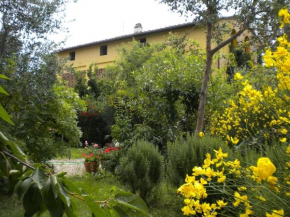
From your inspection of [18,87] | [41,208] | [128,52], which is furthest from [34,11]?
[128,52]

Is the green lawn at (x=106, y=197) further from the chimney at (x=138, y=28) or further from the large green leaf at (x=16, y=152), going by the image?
the chimney at (x=138, y=28)

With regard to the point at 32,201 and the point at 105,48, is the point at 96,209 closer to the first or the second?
the point at 32,201

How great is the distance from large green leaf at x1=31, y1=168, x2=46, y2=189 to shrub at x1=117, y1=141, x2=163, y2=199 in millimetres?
4010

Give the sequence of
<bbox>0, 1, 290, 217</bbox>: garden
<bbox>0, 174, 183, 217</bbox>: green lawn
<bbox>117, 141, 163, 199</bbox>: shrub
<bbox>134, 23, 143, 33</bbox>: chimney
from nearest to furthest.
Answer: <bbox>0, 1, 290, 217</bbox>: garden, <bbox>0, 174, 183, 217</bbox>: green lawn, <bbox>117, 141, 163, 199</bbox>: shrub, <bbox>134, 23, 143, 33</bbox>: chimney

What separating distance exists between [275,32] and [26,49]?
13.3ft

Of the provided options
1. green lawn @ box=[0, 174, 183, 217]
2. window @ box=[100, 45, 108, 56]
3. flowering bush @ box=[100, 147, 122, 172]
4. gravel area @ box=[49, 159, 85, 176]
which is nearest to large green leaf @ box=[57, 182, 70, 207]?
green lawn @ box=[0, 174, 183, 217]

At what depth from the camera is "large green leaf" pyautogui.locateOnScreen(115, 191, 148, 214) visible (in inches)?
27.6

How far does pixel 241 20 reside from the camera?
562 centimetres

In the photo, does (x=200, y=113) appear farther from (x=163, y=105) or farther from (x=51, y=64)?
(x=51, y=64)

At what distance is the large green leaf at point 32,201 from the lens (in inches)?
26.0

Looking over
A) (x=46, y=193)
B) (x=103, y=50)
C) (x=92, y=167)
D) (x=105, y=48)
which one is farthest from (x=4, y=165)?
(x=103, y=50)

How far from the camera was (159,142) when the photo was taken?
734cm

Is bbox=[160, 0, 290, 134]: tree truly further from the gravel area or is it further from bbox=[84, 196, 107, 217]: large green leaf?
bbox=[84, 196, 107, 217]: large green leaf

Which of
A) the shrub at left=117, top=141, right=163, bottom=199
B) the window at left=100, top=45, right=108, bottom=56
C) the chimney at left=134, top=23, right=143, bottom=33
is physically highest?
the chimney at left=134, top=23, right=143, bottom=33
